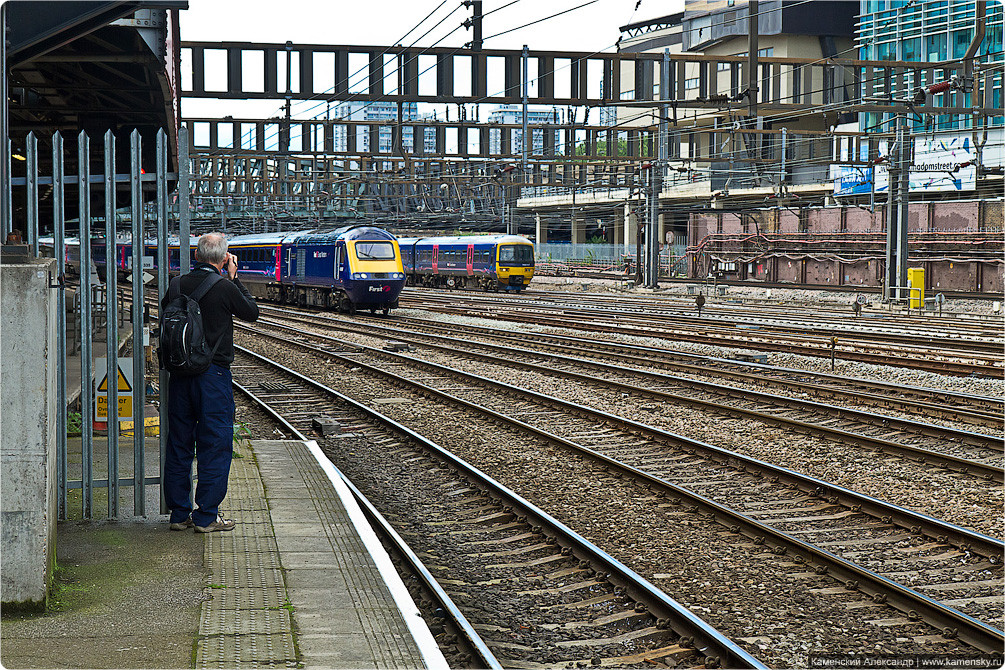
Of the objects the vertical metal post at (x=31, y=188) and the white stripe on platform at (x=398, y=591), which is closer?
the white stripe on platform at (x=398, y=591)

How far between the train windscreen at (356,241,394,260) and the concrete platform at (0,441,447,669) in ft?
85.8

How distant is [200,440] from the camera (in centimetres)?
598

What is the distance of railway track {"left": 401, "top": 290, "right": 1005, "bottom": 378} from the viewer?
17.7 metres

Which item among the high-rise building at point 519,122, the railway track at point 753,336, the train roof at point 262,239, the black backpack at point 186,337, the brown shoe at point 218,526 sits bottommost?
the brown shoe at point 218,526

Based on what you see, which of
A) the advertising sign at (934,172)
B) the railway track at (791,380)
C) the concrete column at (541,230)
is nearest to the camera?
the railway track at (791,380)

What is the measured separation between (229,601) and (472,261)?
151 ft

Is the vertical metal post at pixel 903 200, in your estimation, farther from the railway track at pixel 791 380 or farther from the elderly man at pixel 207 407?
the elderly man at pixel 207 407

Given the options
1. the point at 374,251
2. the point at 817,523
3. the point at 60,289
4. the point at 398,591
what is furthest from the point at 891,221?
the point at 60,289

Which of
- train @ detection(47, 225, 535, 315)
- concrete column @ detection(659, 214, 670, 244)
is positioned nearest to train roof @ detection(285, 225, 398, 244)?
train @ detection(47, 225, 535, 315)

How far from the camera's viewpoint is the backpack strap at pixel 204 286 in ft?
19.3

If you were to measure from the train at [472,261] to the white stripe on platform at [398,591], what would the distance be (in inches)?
1610

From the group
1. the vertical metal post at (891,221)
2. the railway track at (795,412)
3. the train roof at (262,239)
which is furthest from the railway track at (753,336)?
the vertical metal post at (891,221)

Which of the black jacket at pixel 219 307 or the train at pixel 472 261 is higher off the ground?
the train at pixel 472 261

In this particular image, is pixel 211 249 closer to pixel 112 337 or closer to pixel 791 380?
pixel 112 337
